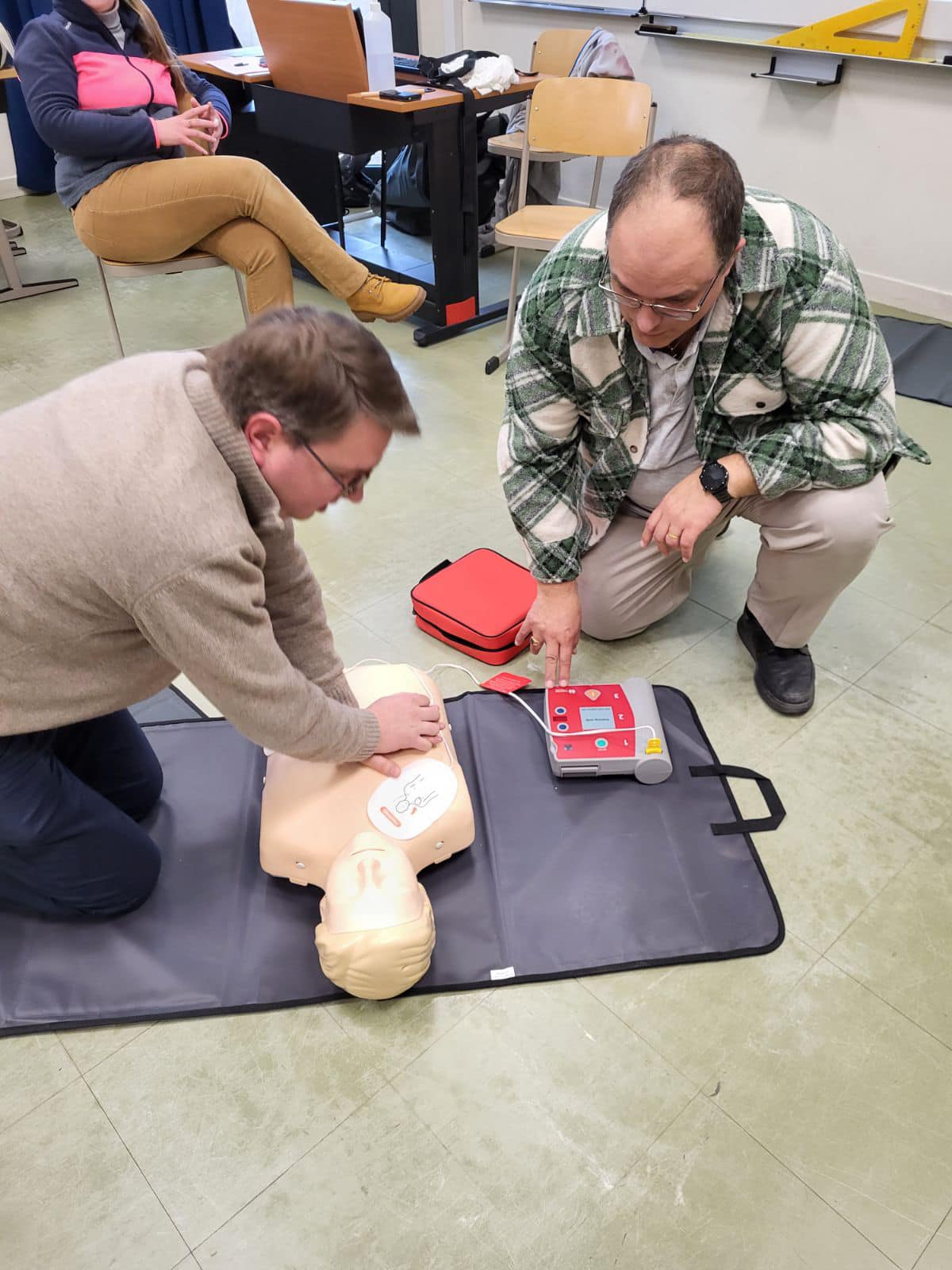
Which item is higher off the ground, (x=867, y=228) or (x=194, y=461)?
(x=194, y=461)

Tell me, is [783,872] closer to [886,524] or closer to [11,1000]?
[886,524]

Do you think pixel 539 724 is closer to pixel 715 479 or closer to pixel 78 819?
pixel 715 479

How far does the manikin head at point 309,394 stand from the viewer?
0.80 meters

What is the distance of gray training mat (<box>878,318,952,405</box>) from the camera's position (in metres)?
2.50

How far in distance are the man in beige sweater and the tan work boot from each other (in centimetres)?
169

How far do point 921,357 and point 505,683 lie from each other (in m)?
1.96

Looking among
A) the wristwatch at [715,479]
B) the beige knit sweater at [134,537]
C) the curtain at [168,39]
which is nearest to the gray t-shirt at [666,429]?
the wristwatch at [715,479]

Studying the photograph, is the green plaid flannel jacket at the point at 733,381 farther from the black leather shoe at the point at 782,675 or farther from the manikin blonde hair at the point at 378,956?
the manikin blonde hair at the point at 378,956

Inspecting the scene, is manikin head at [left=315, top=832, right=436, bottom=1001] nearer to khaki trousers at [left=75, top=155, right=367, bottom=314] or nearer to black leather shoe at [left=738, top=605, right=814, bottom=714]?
black leather shoe at [left=738, top=605, right=814, bottom=714]

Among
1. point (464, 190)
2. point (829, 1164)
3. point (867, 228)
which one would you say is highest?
point (464, 190)

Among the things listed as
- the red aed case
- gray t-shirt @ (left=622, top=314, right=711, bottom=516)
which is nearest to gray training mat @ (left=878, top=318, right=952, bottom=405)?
gray t-shirt @ (left=622, top=314, right=711, bottom=516)

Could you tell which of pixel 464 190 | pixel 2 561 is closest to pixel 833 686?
pixel 2 561

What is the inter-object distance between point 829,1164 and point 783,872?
40 cm

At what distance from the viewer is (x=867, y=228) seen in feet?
9.80
